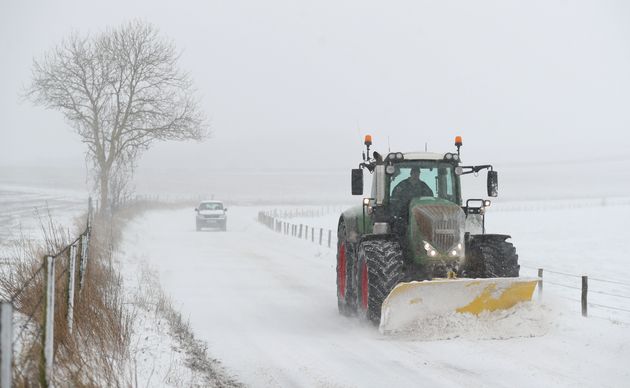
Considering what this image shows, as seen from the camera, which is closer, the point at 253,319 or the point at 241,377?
the point at 241,377

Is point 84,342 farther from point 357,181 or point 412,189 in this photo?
point 412,189

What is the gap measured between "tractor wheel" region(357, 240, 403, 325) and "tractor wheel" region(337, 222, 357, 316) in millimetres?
1357

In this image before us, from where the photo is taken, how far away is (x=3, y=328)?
11.3ft

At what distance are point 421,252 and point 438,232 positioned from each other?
39cm

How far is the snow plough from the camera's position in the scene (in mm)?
8797

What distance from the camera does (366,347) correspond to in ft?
28.1

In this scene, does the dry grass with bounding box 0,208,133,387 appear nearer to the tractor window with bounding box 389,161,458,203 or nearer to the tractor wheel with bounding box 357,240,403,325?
the tractor wheel with bounding box 357,240,403,325

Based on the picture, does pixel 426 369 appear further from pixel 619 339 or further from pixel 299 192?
pixel 299 192

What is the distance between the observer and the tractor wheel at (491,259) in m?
9.60

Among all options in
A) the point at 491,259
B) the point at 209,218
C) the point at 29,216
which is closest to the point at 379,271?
the point at 491,259

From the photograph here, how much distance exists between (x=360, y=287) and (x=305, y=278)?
655 centimetres

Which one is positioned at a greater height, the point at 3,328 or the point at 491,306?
the point at 3,328

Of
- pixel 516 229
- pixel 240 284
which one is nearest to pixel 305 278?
pixel 240 284

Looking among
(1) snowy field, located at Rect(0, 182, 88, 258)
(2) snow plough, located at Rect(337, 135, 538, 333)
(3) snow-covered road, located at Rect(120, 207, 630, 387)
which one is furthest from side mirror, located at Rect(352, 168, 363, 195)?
(1) snowy field, located at Rect(0, 182, 88, 258)
